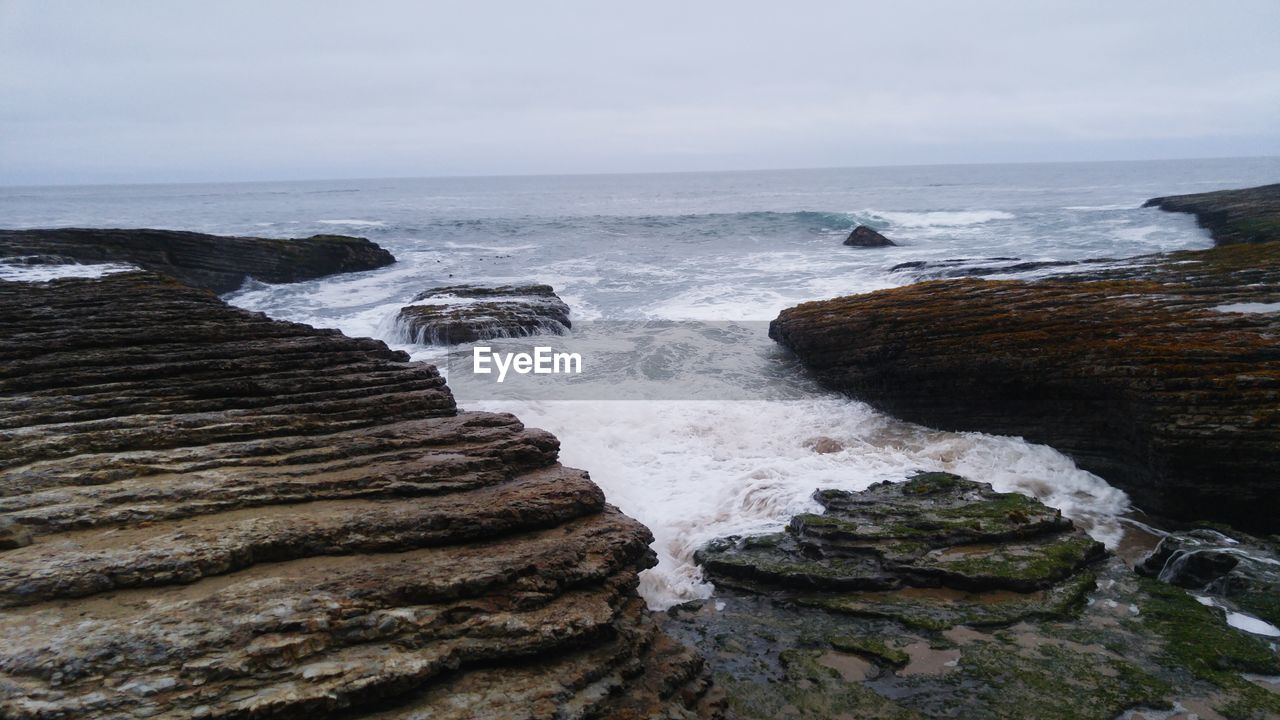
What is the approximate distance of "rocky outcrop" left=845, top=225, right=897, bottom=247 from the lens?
34.1 metres

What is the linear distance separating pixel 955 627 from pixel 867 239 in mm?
30808

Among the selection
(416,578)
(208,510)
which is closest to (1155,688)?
(416,578)

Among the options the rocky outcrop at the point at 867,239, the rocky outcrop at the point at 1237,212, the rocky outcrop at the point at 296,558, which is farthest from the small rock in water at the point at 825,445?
the rocky outcrop at the point at 867,239

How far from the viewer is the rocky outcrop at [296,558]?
3.91m

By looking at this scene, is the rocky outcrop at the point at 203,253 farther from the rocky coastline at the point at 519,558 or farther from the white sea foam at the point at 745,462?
the white sea foam at the point at 745,462

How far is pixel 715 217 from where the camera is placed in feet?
162

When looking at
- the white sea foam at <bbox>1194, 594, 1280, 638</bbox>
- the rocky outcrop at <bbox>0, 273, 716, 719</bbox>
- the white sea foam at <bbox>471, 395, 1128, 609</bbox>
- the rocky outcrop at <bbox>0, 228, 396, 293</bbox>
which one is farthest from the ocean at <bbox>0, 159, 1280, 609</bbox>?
the rocky outcrop at <bbox>0, 273, 716, 719</bbox>

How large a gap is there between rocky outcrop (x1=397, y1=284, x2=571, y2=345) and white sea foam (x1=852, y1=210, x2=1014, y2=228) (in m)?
34.8

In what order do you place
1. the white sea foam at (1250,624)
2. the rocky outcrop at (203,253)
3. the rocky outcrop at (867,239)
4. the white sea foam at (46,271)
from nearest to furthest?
the white sea foam at (1250,624)
the white sea foam at (46,271)
the rocky outcrop at (203,253)
the rocky outcrop at (867,239)

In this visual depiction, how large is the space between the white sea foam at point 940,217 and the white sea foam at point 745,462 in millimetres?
39032

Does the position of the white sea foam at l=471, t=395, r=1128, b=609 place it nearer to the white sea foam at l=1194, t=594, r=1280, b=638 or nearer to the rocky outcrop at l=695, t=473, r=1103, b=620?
the rocky outcrop at l=695, t=473, r=1103, b=620

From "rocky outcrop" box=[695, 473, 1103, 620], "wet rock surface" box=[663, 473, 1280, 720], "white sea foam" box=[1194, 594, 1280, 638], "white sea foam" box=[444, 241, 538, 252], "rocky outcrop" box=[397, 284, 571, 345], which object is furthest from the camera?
"white sea foam" box=[444, 241, 538, 252]

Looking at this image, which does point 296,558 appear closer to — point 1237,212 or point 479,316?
point 479,316

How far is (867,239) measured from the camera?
112 ft
